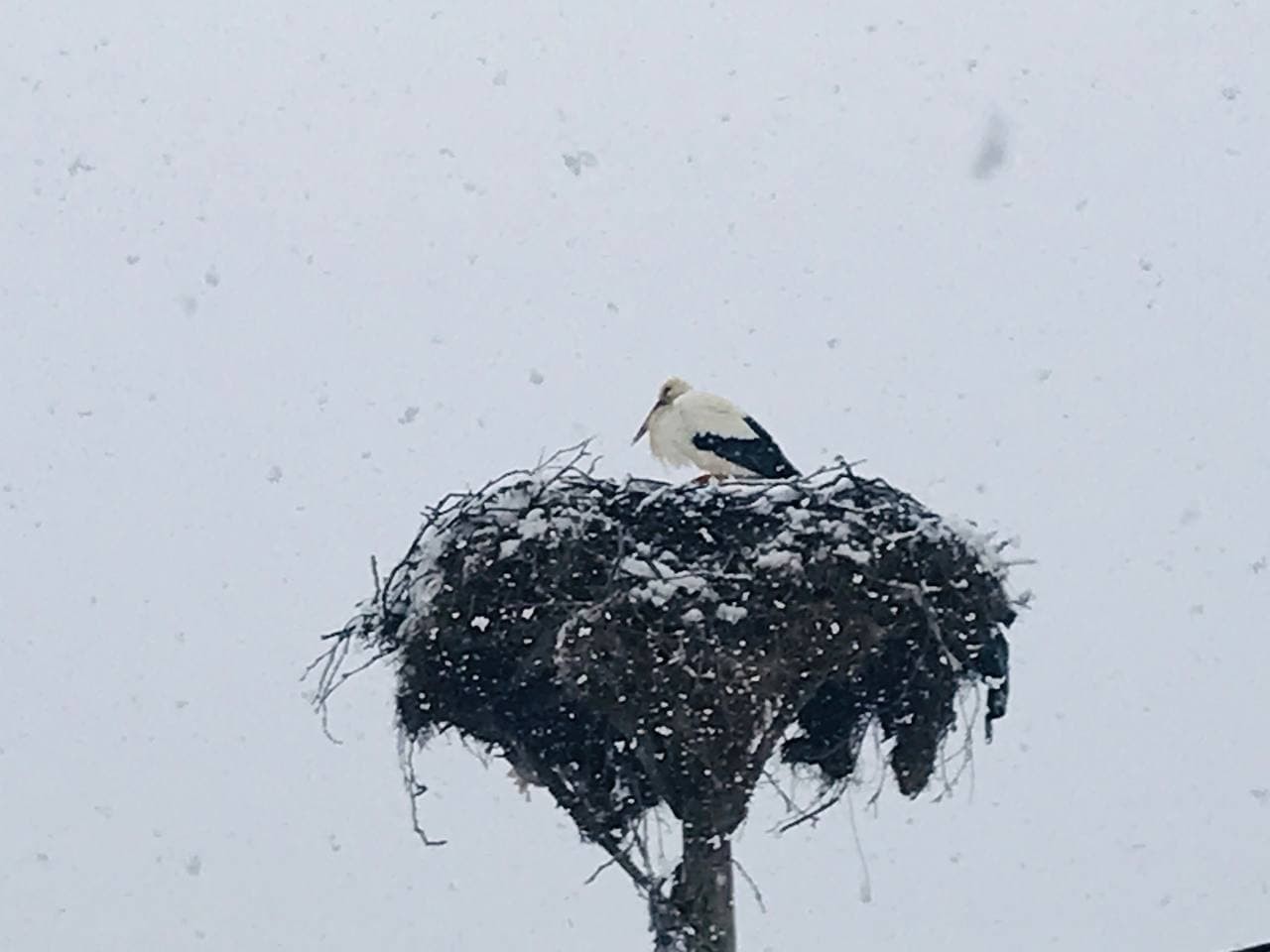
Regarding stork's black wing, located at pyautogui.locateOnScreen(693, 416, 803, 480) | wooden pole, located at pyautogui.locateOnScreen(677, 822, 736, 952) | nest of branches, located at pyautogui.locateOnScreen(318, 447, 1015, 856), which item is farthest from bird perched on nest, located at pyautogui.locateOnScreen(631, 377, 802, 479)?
wooden pole, located at pyautogui.locateOnScreen(677, 822, 736, 952)

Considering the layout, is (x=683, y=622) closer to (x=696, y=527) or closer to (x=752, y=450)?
(x=696, y=527)

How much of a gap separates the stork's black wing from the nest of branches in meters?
0.79

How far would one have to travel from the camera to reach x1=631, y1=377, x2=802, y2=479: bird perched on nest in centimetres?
507

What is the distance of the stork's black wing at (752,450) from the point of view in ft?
16.5

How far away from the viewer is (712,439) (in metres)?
5.18

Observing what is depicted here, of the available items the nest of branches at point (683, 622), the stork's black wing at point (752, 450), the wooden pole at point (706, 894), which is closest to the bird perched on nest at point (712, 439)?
the stork's black wing at point (752, 450)

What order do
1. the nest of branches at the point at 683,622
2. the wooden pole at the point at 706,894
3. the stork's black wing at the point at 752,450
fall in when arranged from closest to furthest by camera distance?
the nest of branches at the point at 683,622 → the wooden pole at the point at 706,894 → the stork's black wing at the point at 752,450

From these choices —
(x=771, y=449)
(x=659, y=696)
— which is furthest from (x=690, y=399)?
(x=659, y=696)

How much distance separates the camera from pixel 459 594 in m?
4.00

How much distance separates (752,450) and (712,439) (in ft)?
0.43

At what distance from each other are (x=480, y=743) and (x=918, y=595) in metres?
1.01

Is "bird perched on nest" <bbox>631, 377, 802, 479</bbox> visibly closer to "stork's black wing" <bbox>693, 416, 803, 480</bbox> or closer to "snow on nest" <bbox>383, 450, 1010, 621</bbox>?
"stork's black wing" <bbox>693, 416, 803, 480</bbox>

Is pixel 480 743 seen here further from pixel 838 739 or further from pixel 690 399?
pixel 690 399

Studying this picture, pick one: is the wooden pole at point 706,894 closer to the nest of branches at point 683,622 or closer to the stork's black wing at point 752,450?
the nest of branches at point 683,622
